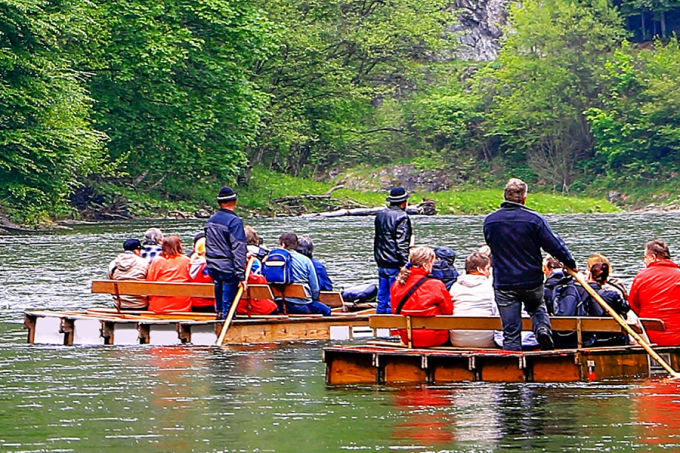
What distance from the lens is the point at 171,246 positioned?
17312mm

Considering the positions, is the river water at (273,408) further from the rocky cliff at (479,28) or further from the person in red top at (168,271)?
the rocky cliff at (479,28)

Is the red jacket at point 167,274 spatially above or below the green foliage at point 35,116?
below

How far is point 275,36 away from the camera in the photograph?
54.2m

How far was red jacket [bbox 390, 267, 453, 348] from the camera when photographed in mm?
13281

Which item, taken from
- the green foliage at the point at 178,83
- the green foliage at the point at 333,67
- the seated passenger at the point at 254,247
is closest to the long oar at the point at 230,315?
the seated passenger at the point at 254,247

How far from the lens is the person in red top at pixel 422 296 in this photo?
13.3m

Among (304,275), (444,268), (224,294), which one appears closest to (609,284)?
(444,268)

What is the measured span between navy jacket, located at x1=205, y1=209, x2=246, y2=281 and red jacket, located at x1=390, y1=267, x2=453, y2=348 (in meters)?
3.09

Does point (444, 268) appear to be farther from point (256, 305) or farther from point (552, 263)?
point (256, 305)

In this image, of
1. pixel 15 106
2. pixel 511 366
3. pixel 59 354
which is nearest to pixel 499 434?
pixel 511 366

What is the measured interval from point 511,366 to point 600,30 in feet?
200

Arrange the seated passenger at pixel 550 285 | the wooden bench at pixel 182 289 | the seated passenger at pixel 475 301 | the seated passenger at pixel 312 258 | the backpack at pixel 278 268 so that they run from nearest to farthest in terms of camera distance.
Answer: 1. the seated passenger at pixel 550 285
2. the seated passenger at pixel 475 301
3. the wooden bench at pixel 182 289
4. the backpack at pixel 278 268
5. the seated passenger at pixel 312 258

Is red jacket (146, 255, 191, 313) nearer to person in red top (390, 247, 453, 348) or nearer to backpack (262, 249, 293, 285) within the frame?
backpack (262, 249, 293, 285)

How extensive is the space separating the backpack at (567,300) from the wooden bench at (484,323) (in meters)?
0.24
